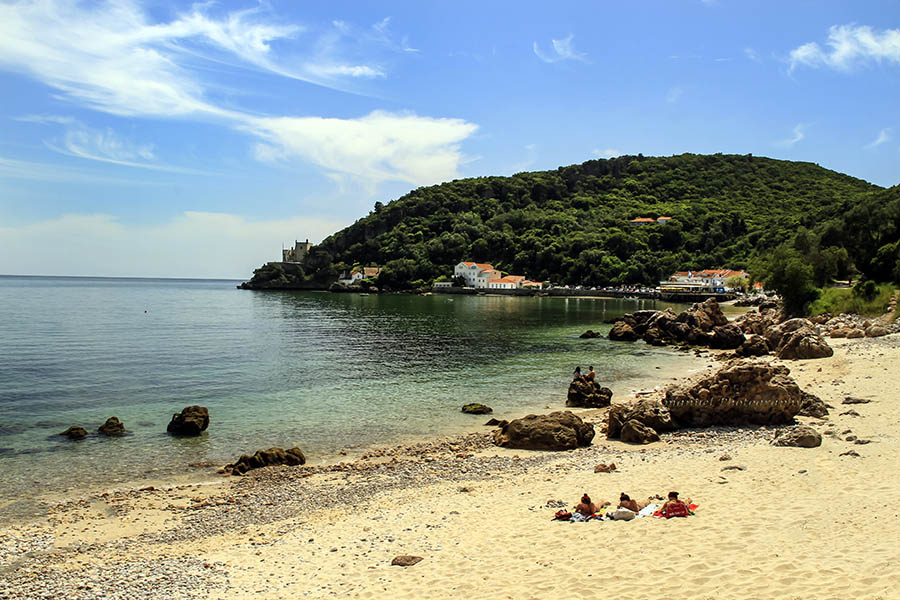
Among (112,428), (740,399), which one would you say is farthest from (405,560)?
(112,428)


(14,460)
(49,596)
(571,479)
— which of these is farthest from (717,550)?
(14,460)

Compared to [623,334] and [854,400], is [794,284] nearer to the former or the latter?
[623,334]

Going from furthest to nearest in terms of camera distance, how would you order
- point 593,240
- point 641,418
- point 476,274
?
point 593,240
point 476,274
point 641,418

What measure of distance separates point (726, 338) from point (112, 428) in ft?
138

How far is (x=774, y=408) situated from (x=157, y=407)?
23881 millimetres

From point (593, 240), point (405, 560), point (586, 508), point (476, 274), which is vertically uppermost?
point (593, 240)

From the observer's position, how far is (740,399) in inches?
722

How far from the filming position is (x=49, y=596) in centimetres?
900

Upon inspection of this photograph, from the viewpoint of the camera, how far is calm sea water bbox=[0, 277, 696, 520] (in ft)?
58.4

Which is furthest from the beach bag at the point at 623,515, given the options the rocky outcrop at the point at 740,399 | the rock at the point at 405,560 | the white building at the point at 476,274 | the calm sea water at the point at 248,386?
the white building at the point at 476,274

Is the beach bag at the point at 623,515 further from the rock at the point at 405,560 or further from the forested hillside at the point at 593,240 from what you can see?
the forested hillside at the point at 593,240

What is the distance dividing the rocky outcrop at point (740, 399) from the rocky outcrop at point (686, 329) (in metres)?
27.8

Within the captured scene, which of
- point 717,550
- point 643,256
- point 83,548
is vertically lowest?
point 83,548

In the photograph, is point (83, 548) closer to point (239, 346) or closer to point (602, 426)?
point (602, 426)
